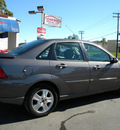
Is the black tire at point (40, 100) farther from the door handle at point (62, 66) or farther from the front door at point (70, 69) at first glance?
the door handle at point (62, 66)

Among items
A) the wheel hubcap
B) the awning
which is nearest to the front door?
the wheel hubcap

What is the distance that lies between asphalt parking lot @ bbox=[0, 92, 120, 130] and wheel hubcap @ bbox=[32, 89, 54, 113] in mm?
198

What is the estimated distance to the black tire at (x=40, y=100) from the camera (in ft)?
9.68

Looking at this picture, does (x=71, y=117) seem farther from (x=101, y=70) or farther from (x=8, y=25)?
(x=8, y=25)

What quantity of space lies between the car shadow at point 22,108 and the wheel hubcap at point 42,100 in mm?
274

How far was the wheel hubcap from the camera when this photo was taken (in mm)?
3037

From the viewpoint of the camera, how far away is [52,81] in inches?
122

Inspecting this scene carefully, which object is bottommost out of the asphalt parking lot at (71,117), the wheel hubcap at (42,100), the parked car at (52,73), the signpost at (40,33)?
the asphalt parking lot at (71,117)

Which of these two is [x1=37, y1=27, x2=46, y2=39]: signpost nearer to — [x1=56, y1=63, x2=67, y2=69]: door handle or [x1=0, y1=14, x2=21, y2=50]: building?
[x1=0, y1=14, x2=21, y2=50]: building

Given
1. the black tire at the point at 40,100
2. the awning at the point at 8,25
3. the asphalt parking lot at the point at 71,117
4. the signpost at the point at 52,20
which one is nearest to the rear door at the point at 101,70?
the asphalt parking lot at the point at 71,117

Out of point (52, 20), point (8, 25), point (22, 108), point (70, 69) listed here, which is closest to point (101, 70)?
point (70, 69)

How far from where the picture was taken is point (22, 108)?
11.8 ft

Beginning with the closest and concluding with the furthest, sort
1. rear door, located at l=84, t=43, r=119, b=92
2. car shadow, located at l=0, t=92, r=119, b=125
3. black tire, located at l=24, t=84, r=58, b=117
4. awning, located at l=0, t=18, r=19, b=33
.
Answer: black tire, located at l=24, t=84, r=58, b=117 < car shadow, located at l=0, t=92, r=119, b=125 < rear door, located at l=84, t=43, r=119, b=92 < awning, located at l=0, t=18, r=19, b=33

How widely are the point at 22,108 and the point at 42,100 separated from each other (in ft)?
2.55
